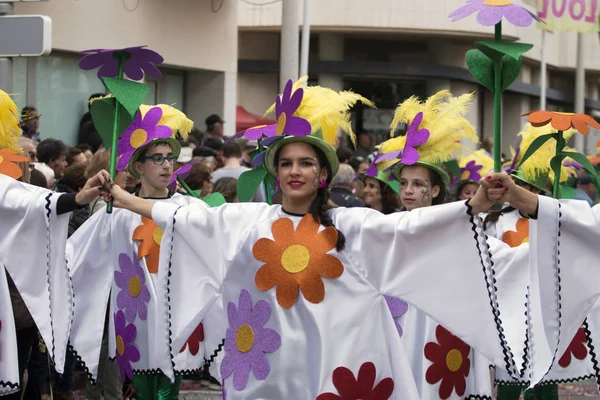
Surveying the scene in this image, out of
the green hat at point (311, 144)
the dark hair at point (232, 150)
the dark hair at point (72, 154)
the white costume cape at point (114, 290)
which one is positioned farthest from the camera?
the dark hair at point (232, 150)

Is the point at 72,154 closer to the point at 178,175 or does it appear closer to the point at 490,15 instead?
the point at 178,175

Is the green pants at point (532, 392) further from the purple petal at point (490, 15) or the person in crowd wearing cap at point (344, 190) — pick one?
the purple petal at point (490, 15)

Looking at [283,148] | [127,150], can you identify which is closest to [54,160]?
[127,150]

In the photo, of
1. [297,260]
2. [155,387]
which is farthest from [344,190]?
[297,260]

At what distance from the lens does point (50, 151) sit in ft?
30.3

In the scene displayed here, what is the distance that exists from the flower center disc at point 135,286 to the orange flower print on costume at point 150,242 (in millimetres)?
104

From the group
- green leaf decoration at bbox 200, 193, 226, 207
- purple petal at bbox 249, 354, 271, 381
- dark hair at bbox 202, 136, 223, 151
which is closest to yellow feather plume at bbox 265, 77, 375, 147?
purple petal at bbox 249, 354, 271, 381

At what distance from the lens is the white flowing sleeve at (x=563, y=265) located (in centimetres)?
544

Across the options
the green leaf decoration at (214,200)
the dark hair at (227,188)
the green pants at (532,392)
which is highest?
the dark hair at (227,188)

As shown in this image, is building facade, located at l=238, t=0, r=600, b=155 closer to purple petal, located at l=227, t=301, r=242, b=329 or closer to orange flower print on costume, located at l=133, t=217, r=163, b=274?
orange flower print on costume, located at l=133, t=217, r=163, b=274

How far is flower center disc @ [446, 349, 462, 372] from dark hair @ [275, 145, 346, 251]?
4.18 ft

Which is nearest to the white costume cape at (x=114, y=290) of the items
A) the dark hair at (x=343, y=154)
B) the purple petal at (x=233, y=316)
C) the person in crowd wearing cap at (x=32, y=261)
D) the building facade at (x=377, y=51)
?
the person in crowd wearing cap at (x=32, y=261)

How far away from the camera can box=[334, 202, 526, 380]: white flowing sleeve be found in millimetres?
5496

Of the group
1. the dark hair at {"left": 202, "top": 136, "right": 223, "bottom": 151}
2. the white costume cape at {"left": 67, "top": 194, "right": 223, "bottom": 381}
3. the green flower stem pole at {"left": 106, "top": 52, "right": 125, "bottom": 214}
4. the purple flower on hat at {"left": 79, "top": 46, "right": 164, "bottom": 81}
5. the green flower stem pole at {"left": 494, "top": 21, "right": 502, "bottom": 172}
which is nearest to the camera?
the green flower stem pole at {"left": 494, "top": 21, "right": 502, "bottom": 172}
